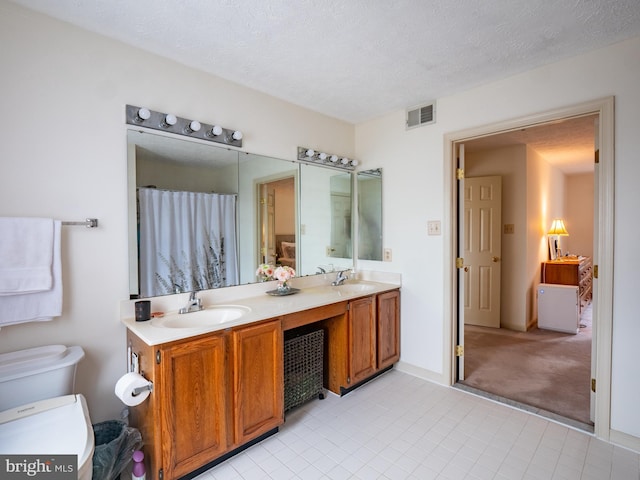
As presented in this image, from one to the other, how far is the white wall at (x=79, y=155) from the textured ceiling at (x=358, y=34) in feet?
0.47

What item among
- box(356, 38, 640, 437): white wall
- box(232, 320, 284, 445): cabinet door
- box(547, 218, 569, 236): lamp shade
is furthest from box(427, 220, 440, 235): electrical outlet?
box(547, 218, 569, 236): lamp shade

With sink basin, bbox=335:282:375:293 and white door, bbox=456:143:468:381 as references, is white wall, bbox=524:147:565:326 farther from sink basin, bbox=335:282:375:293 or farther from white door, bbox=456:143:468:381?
sink basin, bbox=335:282:375:293

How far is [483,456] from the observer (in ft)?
6.30

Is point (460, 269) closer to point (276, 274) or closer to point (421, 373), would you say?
point (421, 373)

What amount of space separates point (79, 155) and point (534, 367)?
4021mm

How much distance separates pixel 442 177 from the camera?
2793mm

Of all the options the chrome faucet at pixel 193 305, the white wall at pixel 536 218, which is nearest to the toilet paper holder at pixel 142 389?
the chrome faucet at pixel 193 305

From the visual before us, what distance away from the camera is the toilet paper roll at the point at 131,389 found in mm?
1533

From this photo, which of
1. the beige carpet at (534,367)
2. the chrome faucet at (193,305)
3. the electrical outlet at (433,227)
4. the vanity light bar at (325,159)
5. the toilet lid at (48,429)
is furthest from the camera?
the vanity light bar at (325,159)

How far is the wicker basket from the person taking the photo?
237 centimetres

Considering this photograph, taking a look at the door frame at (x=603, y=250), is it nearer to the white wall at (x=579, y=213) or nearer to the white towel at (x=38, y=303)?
the white towel at (x=38, y=303)

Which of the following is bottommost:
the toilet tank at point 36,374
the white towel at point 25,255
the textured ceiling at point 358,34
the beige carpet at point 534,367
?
the beige carpet at point 534,367

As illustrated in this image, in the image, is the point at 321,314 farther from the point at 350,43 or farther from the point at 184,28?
the point at 184,28

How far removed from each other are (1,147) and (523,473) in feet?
10.5
